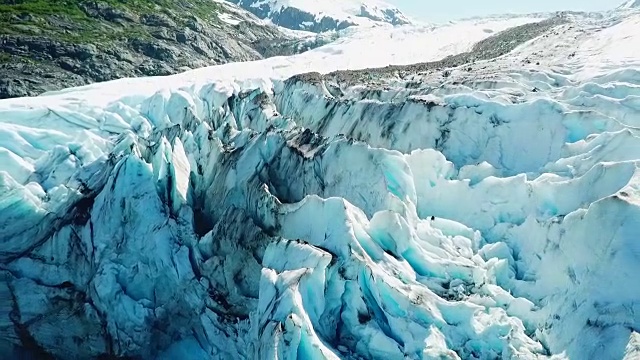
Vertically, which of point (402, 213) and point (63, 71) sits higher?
point (402, 213)

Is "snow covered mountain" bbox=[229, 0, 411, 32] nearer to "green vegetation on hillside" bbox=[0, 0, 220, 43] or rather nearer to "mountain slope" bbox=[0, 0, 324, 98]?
"mountain slope" bbox=[0, 0, 324, 98]

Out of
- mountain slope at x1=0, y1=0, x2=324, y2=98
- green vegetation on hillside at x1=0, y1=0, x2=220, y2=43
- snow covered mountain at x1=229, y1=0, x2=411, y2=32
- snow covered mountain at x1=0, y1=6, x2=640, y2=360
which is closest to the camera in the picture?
snow covered mountain at x1=0, y1=6, x2=640, y2=360

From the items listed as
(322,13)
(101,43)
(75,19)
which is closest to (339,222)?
(101,43)

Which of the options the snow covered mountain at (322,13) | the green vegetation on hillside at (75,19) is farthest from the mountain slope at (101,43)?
the snow covered mountain at (322,13)

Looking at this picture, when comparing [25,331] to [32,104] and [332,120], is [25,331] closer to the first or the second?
[32,104]

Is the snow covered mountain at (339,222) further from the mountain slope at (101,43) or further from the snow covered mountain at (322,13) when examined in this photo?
the snow covered mountain at (322,13)

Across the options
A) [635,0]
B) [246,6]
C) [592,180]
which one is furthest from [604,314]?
[246,6]

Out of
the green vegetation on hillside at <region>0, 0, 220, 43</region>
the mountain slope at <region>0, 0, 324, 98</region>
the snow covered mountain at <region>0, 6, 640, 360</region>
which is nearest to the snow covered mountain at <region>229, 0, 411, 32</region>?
the mountain slope at <region>0, 0, 324, 98</region>
